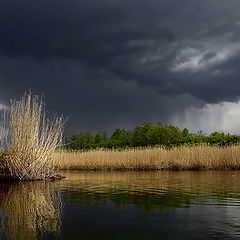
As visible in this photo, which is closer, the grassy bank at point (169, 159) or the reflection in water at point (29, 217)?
the reflection in water at point (29, 217)

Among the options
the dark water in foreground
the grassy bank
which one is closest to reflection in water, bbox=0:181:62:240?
the dark water in foreground

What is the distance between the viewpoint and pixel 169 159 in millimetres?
14531

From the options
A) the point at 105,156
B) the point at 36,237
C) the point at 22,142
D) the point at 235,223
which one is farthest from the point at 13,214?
the point at 105,156

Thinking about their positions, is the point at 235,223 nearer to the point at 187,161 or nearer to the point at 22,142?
the point at 22,142

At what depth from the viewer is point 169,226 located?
2.78 metres

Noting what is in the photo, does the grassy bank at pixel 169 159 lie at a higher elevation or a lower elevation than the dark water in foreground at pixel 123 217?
higher

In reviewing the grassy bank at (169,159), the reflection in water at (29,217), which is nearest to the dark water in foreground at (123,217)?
the reflection in water at (29,217)

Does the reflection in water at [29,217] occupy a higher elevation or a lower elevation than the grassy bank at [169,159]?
lower

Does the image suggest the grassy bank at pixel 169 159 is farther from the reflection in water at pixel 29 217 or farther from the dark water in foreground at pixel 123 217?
the dark water in foreground at pixel 123 217

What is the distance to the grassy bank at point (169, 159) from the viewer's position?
549 inches

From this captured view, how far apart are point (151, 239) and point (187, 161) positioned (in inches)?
472

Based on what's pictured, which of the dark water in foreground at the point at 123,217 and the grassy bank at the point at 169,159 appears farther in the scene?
the grassy bank at the point at 169,159

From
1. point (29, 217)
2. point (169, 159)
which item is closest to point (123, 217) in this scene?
point (29, 217)

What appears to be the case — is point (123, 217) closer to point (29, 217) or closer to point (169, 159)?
point (29, 217)
